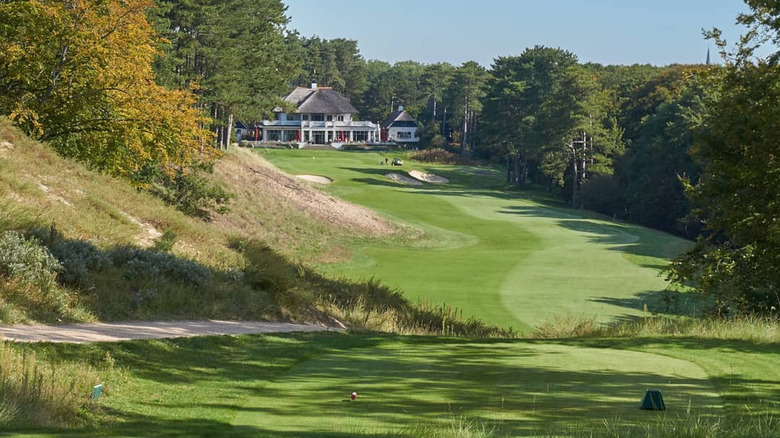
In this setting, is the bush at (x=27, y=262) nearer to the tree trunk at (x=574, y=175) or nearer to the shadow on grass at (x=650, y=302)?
the shadow on grass at (x=650, y=302)

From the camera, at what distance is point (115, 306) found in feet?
52.7

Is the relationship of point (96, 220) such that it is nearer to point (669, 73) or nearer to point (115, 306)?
point (115, 306)

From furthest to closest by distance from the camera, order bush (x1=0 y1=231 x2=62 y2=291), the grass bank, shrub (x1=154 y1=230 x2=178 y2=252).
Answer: shrub (x1=154 y1=230 x2=178 y2=252) → bush (x1=0 y1=231 x2=62 y2=291) → the grass bank

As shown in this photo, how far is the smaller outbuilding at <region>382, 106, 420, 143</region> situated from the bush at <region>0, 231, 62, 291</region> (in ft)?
466

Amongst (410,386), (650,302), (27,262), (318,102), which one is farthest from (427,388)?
(318,102)

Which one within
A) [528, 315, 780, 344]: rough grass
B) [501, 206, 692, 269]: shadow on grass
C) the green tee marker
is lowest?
[501, 206, 692, 269]: shadow on grass

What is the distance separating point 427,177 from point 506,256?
53583mm

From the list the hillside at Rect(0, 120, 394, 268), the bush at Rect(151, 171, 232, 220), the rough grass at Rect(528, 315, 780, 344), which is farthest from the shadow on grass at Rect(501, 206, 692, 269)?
the hillside at Rect(0, 120, 394, 268)

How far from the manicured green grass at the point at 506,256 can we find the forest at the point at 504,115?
4.80 m

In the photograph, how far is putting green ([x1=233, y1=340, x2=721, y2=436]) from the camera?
354 inches

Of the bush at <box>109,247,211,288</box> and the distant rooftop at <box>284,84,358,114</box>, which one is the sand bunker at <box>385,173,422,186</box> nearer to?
the distant rooftop at <box>284,84,358,114</box>

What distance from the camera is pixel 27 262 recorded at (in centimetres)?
1579

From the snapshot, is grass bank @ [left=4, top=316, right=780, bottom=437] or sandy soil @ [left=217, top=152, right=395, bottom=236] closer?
grass bank @ [left=4, top=316, right=780, bottom=437]

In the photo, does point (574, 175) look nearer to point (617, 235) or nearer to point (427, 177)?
point (427, 177)
